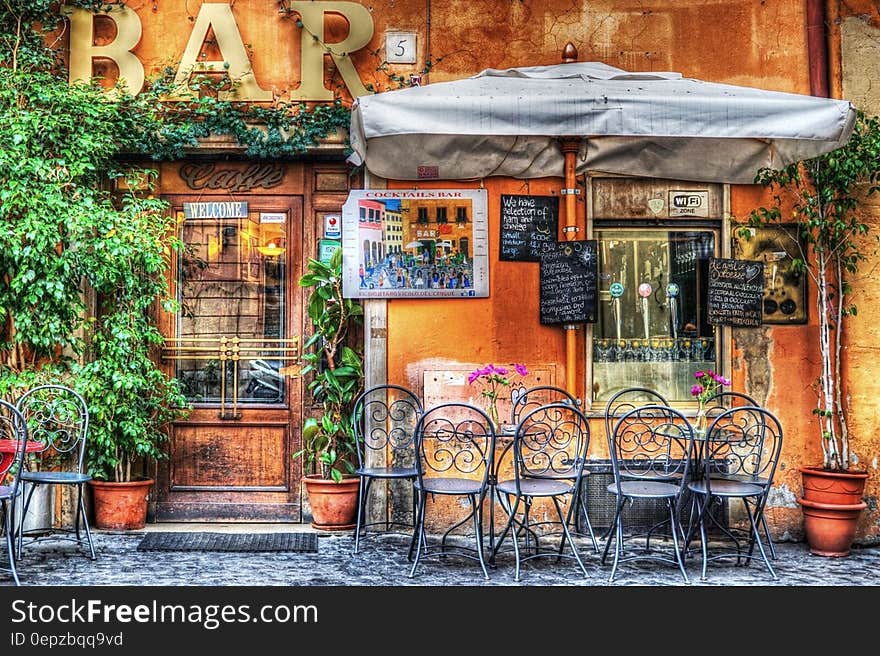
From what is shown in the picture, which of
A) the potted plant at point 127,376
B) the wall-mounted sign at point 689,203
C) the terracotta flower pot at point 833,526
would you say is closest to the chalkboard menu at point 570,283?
the wall-mounted sign at point 689,203

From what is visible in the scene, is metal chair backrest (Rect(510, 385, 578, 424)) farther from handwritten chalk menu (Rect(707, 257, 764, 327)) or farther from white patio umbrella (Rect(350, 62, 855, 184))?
white patio umbrella (Rect(350, 62, 855, 184))

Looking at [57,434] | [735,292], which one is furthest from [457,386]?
[57,434]

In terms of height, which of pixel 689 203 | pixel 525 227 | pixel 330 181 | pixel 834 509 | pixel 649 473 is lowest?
pixel 834 509

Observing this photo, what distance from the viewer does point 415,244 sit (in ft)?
23.4

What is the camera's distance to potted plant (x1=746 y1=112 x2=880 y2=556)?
6562 millimetres

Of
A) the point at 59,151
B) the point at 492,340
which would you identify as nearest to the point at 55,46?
the point at 59,151

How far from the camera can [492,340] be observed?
7.05m

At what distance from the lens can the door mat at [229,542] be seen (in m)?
6.44

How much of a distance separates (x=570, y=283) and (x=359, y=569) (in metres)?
Answer: 2.51

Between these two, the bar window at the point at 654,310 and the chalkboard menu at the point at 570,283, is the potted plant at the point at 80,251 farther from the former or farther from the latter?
the bar window at the point at 654,310

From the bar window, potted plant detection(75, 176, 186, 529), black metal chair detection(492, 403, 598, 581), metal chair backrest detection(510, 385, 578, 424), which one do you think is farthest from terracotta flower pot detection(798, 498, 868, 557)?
potted plant detection(75, 176, 186, 529)

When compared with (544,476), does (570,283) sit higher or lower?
higher

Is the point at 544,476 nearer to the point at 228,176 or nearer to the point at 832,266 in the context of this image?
the point at 832,266

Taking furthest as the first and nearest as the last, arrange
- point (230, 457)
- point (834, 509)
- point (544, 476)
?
1. point (230, 457)
2. point (834, 509)
3. point (544, 476)
